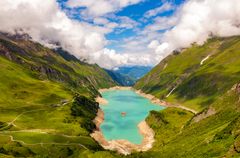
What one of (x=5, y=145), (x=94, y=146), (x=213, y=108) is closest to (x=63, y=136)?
(x=94, y=146)

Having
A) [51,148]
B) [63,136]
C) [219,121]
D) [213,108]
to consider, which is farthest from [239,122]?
[63,136]

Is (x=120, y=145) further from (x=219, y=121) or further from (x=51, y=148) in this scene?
(x=219, y=121)

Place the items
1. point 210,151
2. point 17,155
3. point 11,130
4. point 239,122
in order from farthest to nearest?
point 11,130, point 17,155, point 239,122, point 210,151

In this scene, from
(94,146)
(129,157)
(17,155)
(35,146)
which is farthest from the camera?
(94,146)

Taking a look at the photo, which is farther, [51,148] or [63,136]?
[63,136]

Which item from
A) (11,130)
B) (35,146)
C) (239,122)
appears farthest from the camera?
(11,130)

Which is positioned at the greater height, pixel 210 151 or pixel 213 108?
pixel 213 108

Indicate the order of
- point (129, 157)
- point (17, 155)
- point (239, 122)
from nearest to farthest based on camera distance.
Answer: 1. point (239, 122)
2. point (129, 157)
3. point (17, 155)

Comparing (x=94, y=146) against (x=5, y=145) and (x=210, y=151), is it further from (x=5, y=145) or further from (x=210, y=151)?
(x=210, y=151)

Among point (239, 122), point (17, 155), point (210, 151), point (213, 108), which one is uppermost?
point (213, 108)
